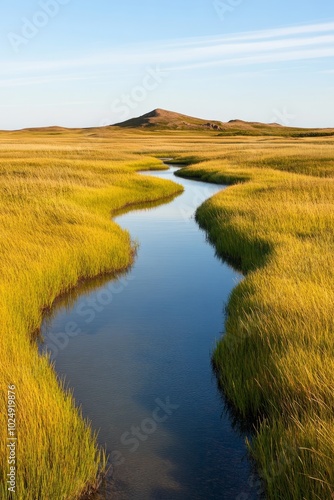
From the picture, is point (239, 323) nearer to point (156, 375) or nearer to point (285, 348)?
point (285, 348)

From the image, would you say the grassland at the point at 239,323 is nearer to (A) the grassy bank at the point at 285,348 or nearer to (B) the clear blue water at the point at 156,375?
(A) the grassy bank at the point at 285,348

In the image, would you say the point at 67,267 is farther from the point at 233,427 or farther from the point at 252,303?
the point at 233,427

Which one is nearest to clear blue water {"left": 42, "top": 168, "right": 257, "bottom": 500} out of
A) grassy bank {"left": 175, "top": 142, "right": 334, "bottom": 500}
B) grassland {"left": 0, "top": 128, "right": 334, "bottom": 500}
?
grassland {"left": 0, "top": 128, "right": 334, "bottom": 500}

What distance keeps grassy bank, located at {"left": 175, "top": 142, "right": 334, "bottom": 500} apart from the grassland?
20 mm

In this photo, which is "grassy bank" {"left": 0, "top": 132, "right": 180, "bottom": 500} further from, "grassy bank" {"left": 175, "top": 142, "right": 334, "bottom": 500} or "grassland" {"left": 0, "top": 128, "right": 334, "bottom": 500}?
"grassy bank" {"left": 175, "top": 142, "right": 334, "bottom": 500}

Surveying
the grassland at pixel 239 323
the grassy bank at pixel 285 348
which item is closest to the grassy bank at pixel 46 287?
the grassland at pixel 239 323

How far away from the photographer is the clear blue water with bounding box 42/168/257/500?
5.70 meters

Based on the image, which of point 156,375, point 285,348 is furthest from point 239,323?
point 156,375

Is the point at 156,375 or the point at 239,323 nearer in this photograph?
the point at 156,375

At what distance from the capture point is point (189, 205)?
1062 inches

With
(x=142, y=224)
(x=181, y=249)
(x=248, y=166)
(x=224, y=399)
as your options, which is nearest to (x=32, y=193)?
(x=142, y=224)

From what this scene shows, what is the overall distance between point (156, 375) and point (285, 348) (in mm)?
2148

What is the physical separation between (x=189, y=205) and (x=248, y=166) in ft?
50.6

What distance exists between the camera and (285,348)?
23.6 feet
